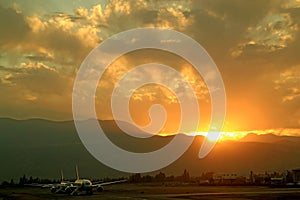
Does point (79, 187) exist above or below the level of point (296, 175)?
below

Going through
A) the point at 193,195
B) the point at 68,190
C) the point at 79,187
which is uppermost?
the point at 79,187

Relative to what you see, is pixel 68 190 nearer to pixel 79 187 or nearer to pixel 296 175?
pixel 79 187

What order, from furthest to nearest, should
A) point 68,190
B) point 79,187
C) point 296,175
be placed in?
point 296,175, point 68,190, point 79,187

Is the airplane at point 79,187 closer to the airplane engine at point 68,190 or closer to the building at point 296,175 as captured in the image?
the airplane engine at point 68,190

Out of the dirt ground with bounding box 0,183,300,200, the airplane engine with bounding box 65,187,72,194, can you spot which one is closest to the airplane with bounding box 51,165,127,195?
the airplane engine with bounding box 65,187,72,194

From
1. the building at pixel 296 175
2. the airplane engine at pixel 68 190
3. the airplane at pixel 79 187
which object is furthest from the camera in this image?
the building at pixel 296 175

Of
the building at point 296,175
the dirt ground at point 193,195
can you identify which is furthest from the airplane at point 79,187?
the building at point 296,175

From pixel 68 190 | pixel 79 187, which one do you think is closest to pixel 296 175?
pixel 68 190

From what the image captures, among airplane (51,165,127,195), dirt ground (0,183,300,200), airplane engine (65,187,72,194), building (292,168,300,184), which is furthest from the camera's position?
building (292,168,300,184)

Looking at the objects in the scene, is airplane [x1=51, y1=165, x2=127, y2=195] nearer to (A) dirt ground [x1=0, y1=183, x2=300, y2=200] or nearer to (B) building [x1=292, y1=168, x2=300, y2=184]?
(A) dirt ground [x1=0, y1=183, x2=300, y2=200]

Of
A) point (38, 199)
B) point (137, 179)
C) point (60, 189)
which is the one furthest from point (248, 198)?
point (137, 179)

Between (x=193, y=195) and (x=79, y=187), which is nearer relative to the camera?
(x=193, y=195)

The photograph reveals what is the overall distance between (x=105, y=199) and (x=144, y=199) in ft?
18.8

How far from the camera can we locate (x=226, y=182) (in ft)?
430
